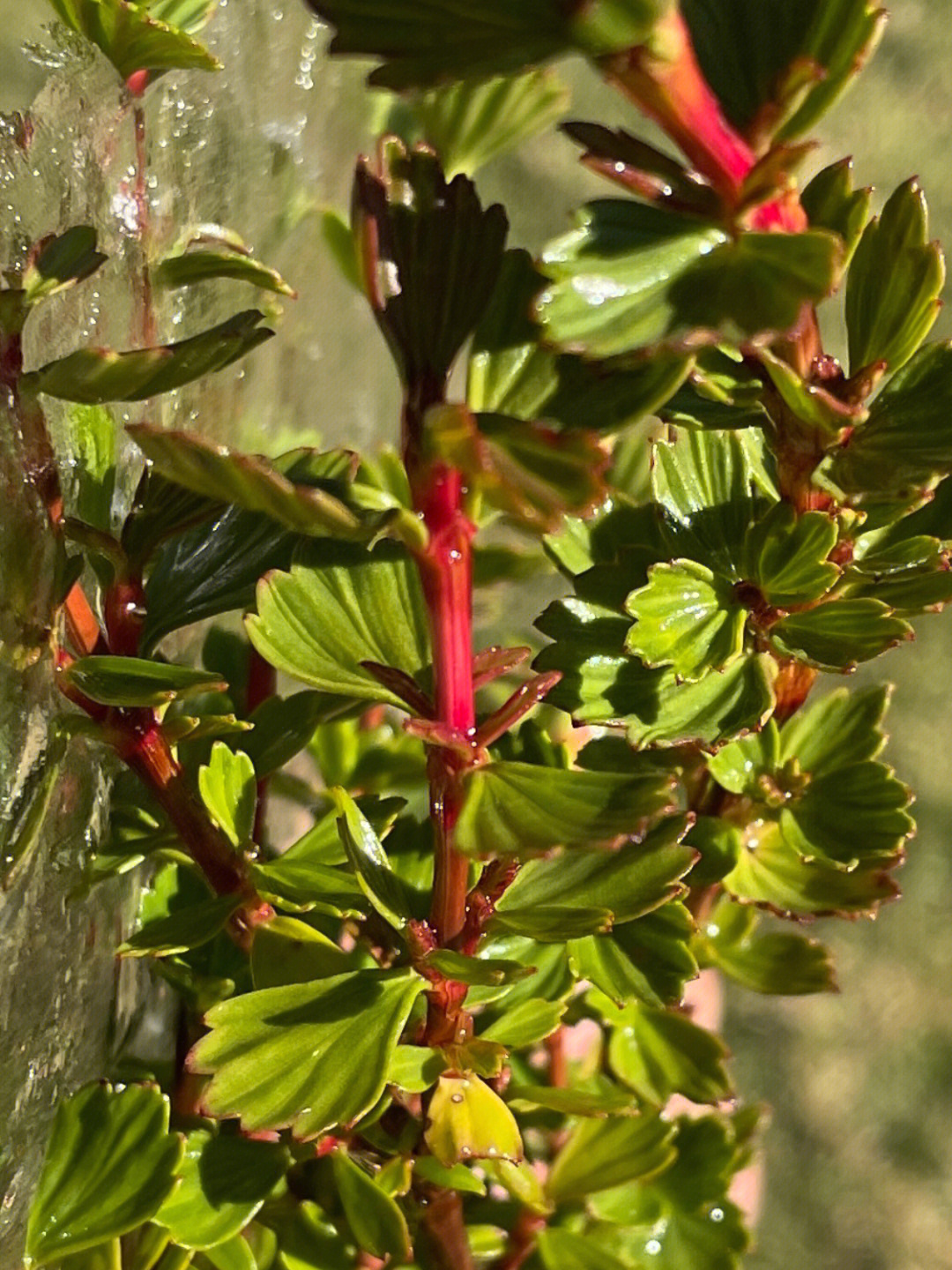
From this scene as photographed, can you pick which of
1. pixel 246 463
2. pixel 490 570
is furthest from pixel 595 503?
pixel 490 570

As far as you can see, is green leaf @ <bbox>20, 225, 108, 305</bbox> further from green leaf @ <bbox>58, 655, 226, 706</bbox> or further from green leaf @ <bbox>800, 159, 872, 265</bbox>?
green leaf @ <bbox>800, 159, 872, 265</bbox>

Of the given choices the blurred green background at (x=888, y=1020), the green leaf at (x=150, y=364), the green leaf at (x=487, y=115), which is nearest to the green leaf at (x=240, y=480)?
the green leaf at (x=150, y=364)

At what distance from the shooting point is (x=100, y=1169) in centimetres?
43

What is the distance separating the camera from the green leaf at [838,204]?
0.34 metres

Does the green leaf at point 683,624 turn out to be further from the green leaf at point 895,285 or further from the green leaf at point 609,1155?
the green leaf at point 609,1155

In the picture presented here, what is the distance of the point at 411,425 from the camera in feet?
1.07

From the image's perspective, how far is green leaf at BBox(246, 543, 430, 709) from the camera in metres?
0.36

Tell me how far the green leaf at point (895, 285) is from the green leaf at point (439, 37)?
134 mm

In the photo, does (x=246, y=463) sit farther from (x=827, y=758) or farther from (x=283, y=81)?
(x=283, y=81)

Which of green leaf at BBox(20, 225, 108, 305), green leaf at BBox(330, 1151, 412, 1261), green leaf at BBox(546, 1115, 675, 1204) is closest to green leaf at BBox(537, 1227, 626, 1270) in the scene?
green leaf at BBox(546, 1115, 675, 1204)

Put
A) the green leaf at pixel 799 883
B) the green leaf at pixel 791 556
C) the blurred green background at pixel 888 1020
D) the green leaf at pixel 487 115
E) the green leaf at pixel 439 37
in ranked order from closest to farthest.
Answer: the green leaf at pixel 439 37 → the green leaf at pixel 791 556 → the green leaf at pixel 799 883 → the green leaf at pixel 487 115 → the blurred green background at pixel 888 1020

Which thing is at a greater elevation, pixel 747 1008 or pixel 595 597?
pixel 595 597

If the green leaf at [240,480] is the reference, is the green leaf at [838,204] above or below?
above

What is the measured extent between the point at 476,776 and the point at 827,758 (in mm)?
205
